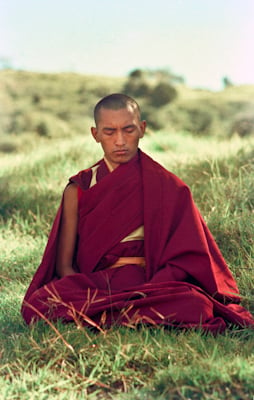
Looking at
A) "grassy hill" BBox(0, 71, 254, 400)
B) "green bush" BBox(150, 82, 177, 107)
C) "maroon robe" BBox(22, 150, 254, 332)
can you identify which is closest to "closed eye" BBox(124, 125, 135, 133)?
"maroon robe" BBox(22, 150, 254, 332)

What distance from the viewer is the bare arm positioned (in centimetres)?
351

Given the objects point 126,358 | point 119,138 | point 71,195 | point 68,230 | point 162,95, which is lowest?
point 162,95

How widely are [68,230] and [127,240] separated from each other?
1.07 feet

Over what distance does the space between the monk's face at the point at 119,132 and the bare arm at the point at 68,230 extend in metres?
0.29

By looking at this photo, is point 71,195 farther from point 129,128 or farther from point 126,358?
point 126,358

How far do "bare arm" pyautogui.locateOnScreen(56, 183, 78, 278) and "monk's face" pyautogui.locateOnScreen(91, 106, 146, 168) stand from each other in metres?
0.29

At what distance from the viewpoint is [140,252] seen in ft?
11.3

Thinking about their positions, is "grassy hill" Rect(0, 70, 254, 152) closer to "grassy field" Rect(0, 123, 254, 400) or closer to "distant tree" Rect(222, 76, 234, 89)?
"distant tree" Rect(222, 76, 234, 89)

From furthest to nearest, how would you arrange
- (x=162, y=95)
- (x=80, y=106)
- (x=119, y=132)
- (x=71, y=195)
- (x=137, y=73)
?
(x=137, y=73) → (x=162, y=95) → (x=80, y=106) → (x=71, y=195) → (x=119, y=132)

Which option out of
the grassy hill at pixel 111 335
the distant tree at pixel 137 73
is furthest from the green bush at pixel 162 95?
the grassy hill at pixel 111 335

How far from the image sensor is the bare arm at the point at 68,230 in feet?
11.5

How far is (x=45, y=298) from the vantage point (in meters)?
3.33

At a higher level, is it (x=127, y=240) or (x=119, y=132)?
(x=119, y=132)

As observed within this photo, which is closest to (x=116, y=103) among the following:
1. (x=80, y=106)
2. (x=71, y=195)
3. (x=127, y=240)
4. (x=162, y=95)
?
(x=71, y=195)
